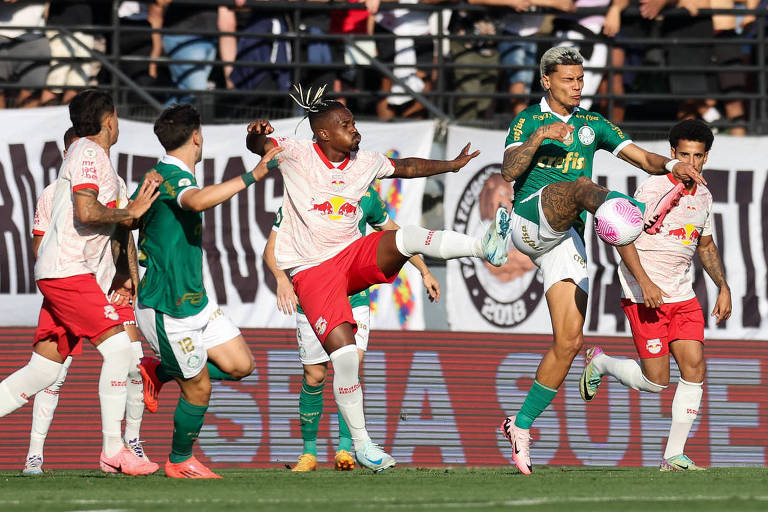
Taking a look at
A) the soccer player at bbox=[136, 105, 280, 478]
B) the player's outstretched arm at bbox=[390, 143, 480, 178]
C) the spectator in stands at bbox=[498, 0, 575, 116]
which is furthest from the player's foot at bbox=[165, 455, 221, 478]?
the spectator in stands at bbox=[498, 0, 575, 116]

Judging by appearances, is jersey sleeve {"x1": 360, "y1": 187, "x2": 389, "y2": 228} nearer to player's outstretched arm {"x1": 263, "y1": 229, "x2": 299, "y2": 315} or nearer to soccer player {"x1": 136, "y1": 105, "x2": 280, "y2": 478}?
player's outstretched arm {"x1": 263, "y1": 229, "x2": 299, "y2": 315}

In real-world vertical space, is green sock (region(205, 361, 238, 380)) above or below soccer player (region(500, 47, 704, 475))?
below

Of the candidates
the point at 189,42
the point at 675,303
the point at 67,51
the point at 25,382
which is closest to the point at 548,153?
the point at 675,303

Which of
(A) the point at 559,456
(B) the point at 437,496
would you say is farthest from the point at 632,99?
(B) the point at 437,496

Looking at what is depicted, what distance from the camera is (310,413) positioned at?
9.28 m

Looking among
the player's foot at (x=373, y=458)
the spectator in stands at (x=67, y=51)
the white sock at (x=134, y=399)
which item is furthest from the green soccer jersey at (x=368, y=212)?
the spectator in stands at (x=67, y=51)

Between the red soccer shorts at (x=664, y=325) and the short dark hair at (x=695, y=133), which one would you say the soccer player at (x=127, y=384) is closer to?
the red soccer shorts at (x=664, y=325)

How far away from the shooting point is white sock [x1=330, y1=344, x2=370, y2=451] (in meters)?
7.71

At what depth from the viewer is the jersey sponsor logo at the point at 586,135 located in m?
8.38

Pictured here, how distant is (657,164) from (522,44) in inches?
220

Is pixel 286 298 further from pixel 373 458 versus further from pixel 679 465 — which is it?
pixel 679 465

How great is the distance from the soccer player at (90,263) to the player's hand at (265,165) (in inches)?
35.7

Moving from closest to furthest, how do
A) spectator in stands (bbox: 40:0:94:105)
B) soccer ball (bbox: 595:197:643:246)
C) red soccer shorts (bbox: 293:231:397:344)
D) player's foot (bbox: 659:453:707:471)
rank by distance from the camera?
soccer ball (bbox: 595:197:643:246) → red soccer shorts (bbox: 293:231:397:344) → player's foot (bbox: 659:453:707:471) → spectator in stands (bbox: 40:0:94:105)

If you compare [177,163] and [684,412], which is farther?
[684,412]
